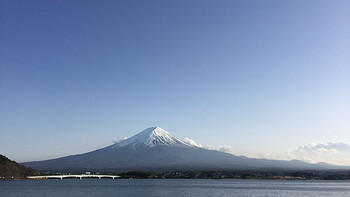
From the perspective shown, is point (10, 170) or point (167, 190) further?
point (10, 170)

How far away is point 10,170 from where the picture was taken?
70.8 meters

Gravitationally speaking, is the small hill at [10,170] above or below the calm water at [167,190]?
above

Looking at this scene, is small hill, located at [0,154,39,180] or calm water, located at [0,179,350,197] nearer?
calm water, located at [0,179,350,197]

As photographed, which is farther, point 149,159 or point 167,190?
point 149,159

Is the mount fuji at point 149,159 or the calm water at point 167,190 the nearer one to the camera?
the calm water at point 167,190

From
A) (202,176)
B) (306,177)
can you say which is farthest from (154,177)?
(306,177)

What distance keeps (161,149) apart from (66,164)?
1277 inches

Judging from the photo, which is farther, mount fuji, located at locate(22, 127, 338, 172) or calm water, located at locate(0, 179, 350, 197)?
mount fuji, located at locate(22, 127, 338, 172)

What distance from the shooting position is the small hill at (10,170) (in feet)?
224

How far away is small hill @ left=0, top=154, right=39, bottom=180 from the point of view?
6839 cm

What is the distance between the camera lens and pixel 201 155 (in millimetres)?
Answer: 130375

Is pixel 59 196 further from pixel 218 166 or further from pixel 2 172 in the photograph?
pixel 218 166

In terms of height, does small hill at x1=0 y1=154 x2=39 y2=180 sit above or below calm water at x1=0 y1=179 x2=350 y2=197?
above

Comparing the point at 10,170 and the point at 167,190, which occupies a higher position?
the point at 10,170
